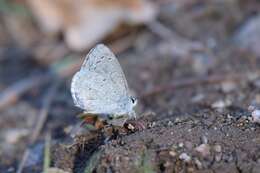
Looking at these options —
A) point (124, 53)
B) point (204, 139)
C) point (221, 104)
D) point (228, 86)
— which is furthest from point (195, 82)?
point (204, 139)

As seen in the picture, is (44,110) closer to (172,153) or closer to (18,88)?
(18,88)

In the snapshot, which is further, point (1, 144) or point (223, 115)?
point (1, 144)

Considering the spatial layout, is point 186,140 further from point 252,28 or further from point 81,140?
point 252,28

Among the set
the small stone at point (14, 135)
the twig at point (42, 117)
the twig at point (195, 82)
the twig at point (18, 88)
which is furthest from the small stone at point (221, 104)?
→ the twig at point (18, 88)

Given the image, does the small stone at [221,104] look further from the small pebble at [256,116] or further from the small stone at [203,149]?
the small stone at [203,149]

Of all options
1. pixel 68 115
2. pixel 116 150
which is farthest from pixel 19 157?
pixel 116 150
